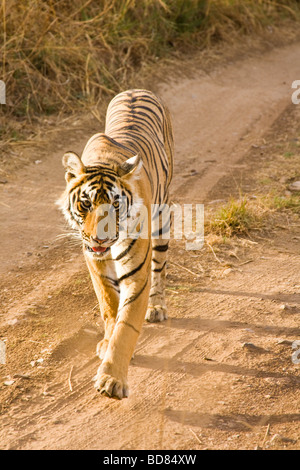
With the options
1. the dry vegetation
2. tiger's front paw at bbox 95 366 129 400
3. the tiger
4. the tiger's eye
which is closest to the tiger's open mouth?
the tiger

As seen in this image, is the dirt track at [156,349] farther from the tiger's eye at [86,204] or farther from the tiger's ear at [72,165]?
the tiger's ear at [72,165]

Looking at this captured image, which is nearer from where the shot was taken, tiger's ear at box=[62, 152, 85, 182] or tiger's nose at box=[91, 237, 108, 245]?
tiger's nose at box=[91, 237, 108, 245]

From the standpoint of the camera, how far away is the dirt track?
9.74ft

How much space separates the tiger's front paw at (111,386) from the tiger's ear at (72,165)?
1001 millimetres

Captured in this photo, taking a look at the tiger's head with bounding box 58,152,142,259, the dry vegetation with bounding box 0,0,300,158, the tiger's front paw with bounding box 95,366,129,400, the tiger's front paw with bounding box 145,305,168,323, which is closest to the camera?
the tiger's front paw with bounding box 95,366,129,400

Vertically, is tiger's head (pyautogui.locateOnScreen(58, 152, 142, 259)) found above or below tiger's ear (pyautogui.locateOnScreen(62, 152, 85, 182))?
below

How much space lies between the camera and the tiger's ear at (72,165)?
10.2 ft

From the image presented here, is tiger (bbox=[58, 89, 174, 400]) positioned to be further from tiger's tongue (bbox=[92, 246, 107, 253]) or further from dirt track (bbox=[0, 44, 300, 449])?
dirt track (bbox=[0, 44, 300, 449])

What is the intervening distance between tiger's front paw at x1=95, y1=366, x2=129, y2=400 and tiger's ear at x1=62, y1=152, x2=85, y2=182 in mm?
1001

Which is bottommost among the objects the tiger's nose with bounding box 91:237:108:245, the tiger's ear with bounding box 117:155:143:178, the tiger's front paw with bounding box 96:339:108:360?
the tiger's front paw with bounding box 96:339:108:360

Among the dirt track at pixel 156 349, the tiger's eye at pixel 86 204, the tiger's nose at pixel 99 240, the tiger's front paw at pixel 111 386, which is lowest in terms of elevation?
the dirt track at pixel 156 349

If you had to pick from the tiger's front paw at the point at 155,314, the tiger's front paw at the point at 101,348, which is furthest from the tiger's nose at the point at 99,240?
the tiger's front paw at the point at 155,314

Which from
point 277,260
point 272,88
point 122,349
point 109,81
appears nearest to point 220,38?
point 272,88

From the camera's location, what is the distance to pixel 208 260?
482 centimetres
